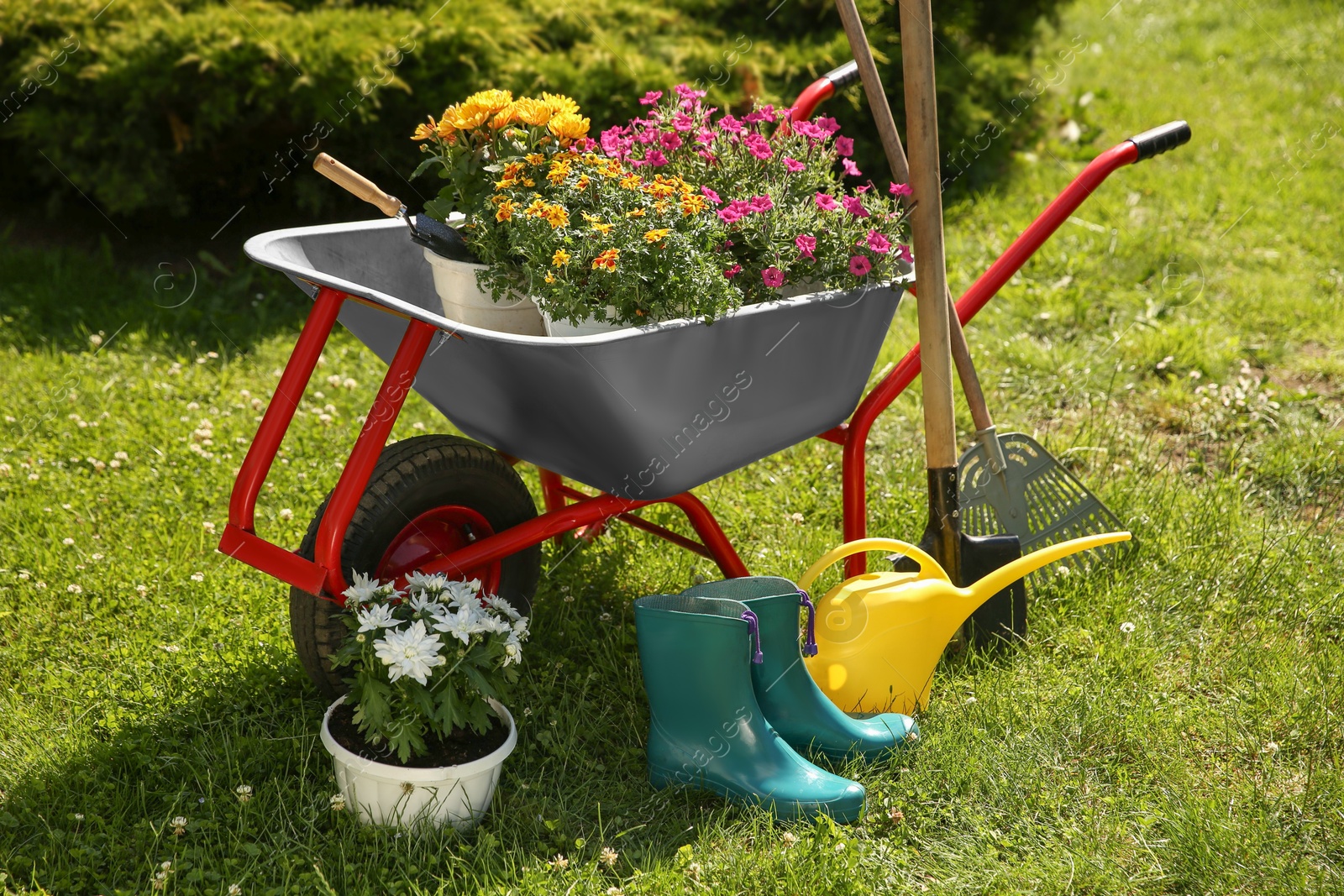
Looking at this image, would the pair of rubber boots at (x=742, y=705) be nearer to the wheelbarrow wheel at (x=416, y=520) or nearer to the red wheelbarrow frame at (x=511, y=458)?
the red wheelbarrow frame at (x=511, y=458)

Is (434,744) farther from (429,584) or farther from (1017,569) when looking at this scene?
(1017,569)

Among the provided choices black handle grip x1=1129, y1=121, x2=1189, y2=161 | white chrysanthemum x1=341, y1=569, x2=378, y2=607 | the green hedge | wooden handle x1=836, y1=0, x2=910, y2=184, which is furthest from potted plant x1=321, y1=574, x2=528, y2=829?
the green hedge

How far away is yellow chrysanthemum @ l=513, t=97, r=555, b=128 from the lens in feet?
6.22

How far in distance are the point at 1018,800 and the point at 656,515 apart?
1193mm

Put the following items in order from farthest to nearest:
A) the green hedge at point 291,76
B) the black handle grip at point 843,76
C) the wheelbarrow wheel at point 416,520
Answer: the green hedge at point 291,76 → the black handle grip at point 843,76 → the wheelbarrow wheel at point 416,520

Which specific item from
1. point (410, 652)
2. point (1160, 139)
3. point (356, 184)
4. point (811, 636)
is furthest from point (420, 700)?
point (1160, 139)

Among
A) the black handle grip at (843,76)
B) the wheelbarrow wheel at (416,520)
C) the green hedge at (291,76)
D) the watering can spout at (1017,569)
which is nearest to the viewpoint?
the wheelbarrow wheel at (416,520)

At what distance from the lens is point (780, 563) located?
2.59m

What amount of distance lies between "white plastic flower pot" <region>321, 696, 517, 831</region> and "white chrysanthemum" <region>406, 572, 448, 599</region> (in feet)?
0.71

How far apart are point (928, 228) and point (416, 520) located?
1.04 m

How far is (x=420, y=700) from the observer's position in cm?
174

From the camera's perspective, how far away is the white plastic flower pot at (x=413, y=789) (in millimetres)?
1752

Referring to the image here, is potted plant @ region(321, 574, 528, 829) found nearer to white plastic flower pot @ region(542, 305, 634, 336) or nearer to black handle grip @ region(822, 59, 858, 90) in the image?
white plastic flower pot @ region(542, 305, 634, 336)

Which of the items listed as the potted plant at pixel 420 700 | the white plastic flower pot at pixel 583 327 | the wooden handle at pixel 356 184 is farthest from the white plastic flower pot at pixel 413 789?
the wooden handle at pixel 356 184
